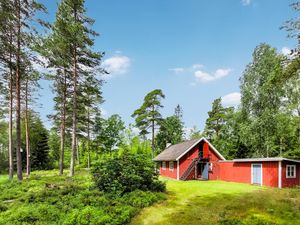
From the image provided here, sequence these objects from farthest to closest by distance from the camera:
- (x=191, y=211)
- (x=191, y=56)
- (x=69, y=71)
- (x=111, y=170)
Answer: (x=69, y=71) → (x=191, y=56) → (x=111, y=170) → (x=191, y=211)

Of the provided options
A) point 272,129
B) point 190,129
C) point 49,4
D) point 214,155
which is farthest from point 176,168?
point 190,129

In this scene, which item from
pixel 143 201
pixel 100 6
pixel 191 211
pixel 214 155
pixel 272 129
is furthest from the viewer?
pixel 214 155

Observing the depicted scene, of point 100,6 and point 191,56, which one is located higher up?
point 100,6

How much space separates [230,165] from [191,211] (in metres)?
14.2

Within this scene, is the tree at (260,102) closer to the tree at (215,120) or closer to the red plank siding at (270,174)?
the red plank siding at (270,174)

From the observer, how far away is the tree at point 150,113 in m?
34.7

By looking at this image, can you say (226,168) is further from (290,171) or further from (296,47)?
(296,47)

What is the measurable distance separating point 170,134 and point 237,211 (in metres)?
33.7

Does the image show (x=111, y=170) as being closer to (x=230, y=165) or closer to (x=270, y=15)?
(x=270, y=15)

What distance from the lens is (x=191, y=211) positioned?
10164mm

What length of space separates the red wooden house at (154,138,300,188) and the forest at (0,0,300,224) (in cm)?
345

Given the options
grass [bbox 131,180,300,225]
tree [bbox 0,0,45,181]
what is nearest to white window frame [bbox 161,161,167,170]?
grass [bbox 131,180,300,225]

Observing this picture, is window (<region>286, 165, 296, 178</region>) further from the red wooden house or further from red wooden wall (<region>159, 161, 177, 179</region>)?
red wooden wall (<region>159, 161, 177, 179</region>)

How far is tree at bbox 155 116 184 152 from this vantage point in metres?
42.8
